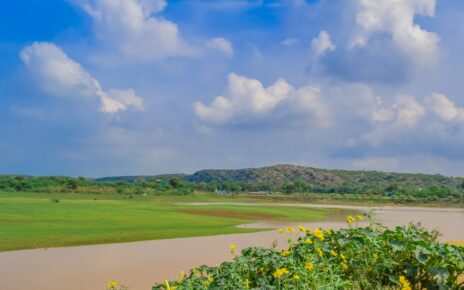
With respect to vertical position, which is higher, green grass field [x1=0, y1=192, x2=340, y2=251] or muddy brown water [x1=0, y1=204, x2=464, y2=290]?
green grass field [x1=0, y1=192, x2=340, y2=251]

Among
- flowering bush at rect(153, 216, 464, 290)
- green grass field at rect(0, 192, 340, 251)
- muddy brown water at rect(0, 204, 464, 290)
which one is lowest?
muddy brown water at rect(0, 204, 464, 290)

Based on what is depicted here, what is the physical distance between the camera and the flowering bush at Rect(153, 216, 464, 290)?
5648 mm

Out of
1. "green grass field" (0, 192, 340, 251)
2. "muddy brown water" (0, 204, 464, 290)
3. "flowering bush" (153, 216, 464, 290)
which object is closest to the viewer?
"flowering bush" (153, 216, 464, 290)

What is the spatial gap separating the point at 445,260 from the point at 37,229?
2321 centimetres

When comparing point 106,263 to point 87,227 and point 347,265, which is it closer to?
point 347,265

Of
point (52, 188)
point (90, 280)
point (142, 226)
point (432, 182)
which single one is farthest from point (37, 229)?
point (432, 182)

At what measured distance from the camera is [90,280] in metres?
13.7

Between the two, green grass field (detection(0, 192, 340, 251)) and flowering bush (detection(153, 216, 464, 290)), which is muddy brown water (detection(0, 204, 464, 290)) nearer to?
green grass field (detection(0, 192, 340, 251))

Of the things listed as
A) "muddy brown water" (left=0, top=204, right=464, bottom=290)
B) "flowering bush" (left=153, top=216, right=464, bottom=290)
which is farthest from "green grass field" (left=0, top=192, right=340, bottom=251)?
"flowering bush" (left=153, top=216, right=464, bottom=290)

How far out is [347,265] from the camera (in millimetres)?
6570

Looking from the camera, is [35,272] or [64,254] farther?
[64,254]

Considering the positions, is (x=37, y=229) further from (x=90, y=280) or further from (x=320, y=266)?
(x=320, y=266)

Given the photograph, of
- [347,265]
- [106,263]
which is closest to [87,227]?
A: [106,263]

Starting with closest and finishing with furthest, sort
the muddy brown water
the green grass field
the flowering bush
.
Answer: the flowering bush, the muddy brown water, the green grass field
